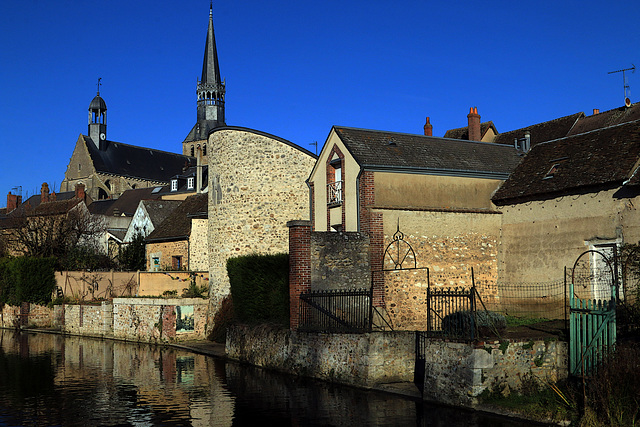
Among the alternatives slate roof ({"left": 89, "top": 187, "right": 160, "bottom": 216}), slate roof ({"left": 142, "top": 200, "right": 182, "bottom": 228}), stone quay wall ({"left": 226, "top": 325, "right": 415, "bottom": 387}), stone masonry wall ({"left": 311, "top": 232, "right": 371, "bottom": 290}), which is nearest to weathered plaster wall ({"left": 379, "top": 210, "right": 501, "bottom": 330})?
stone masonry wall ({"left": 311, "top": 232, "right": 371, "bottom": 290})

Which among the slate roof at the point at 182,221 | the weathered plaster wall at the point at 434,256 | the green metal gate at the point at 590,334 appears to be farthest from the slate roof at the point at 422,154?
the slate roof at the point at 182,221

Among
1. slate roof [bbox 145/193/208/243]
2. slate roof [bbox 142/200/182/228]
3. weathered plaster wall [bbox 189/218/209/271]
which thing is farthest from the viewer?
slate roof [bbox 142/200/182/228]

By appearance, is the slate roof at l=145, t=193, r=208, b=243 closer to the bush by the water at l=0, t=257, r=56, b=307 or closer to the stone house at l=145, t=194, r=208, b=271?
the stone house at l=145, t=194, r=208, b=271

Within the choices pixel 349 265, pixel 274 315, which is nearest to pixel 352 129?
pixel 349 265

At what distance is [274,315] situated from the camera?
21.3 meters

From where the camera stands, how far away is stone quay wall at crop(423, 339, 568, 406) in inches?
511

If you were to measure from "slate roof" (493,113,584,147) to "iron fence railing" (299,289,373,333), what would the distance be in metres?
16.9

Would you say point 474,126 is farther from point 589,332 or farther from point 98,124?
point 98,124

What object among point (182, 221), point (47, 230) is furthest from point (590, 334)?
point (47, 230)

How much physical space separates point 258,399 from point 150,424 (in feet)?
10.4

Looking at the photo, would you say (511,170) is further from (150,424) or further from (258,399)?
(150,424)

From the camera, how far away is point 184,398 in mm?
15531

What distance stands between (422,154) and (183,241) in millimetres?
15934

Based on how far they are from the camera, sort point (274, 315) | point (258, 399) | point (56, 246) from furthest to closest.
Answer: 1. point (56, 246)
2. point (274, 315)
3. point (258, 399)
